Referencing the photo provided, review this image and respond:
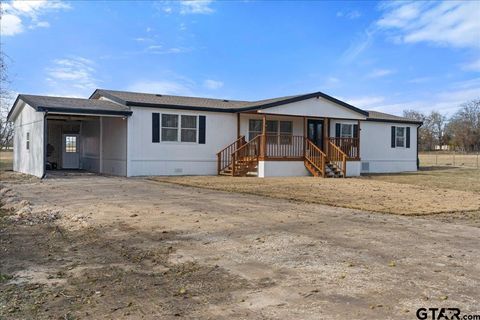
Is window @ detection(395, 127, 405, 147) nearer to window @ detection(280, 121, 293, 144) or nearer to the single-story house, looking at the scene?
the single-story house

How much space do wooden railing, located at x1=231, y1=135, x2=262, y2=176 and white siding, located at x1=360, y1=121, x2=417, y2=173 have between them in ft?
24.1

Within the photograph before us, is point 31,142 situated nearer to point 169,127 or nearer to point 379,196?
point 169,127

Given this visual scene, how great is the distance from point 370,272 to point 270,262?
1.12 meters

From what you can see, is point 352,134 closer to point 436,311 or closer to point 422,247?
point 422,247

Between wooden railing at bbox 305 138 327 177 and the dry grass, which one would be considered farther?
wooden railing at bbox 305 138 327 177

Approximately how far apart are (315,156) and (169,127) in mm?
6740

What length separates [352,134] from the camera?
24.0 metres

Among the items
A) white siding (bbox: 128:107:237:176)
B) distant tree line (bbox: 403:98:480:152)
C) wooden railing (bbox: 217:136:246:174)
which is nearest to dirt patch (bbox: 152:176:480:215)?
white siding (bbox: 128:107:237:176)

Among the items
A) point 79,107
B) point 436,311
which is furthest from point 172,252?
point 79,107

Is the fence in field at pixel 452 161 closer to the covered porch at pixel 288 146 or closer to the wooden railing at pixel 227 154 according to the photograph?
the covered porch at pixel 288 146

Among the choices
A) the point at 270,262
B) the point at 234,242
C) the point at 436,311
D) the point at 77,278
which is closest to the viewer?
the point at 436,311

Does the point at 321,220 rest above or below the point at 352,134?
below

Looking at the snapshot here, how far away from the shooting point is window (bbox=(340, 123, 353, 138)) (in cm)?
2366

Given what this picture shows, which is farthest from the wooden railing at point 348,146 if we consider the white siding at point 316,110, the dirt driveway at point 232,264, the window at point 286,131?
the dirt driveway at point 232,264
